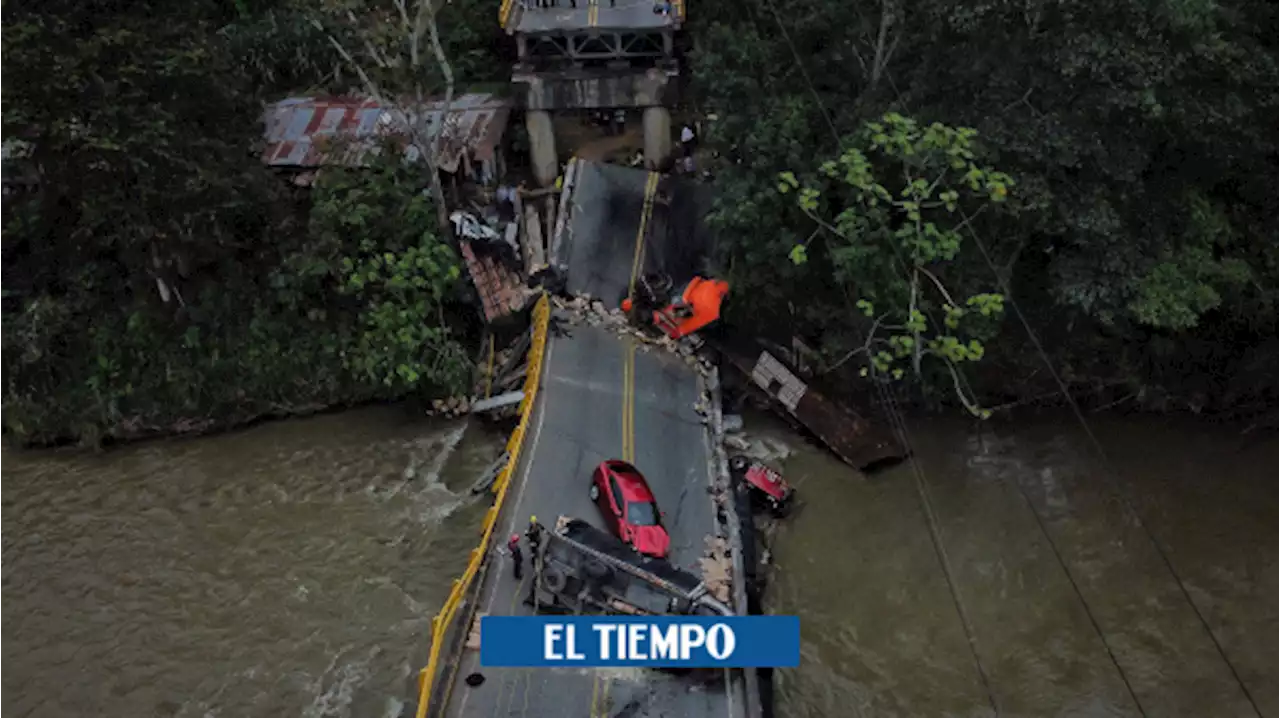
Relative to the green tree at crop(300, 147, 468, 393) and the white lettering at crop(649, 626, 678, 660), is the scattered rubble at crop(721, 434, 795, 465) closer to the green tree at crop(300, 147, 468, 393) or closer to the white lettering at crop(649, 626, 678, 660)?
the green tree at crop(300, 147, 468, 393)

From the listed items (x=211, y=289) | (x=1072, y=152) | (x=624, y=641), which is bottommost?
(x=624, y=641)

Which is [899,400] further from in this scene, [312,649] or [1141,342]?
[312,649]

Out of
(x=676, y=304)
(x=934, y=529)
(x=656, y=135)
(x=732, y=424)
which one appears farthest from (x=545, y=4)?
(x=934, y=529)

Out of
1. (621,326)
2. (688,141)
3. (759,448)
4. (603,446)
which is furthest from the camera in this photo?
(688,141)

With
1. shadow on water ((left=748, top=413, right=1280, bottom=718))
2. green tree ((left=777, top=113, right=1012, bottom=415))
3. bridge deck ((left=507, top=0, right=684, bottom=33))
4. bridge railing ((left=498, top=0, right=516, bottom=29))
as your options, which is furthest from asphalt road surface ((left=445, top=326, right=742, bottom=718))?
bridge railing ((left=498, top=0, right=516, bottom=29))

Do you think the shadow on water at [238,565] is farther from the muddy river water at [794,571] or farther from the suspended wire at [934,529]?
the suspended wire at [934,529]

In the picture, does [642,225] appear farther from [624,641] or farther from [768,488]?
[624,641]

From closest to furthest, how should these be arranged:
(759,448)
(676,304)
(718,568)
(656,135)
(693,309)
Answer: (718,568)
(759,448)
(693,309)
(676,304)
(656,135)
